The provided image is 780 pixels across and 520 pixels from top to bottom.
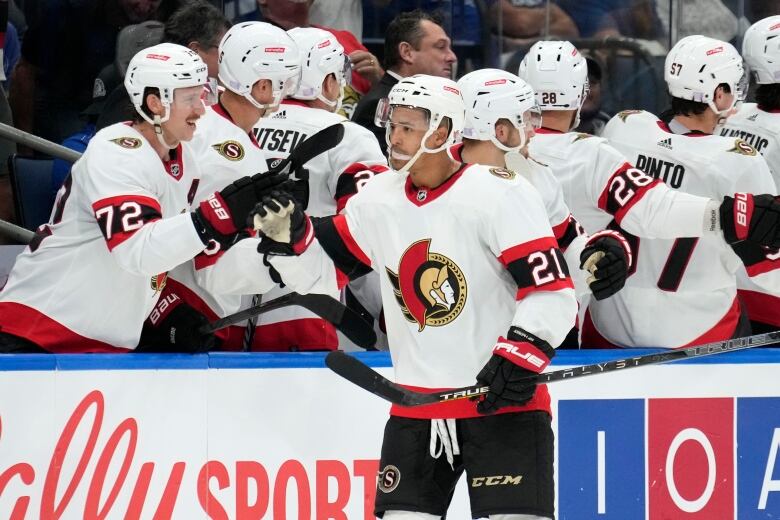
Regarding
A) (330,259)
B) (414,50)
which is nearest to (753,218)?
(330,259)

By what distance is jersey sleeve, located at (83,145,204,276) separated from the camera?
156 inches

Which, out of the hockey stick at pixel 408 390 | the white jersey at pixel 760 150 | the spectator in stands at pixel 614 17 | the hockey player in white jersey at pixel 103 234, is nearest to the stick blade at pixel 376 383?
the hockey stick at pixel 408 390

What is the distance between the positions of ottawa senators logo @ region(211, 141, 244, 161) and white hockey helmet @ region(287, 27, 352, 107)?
1.37ft

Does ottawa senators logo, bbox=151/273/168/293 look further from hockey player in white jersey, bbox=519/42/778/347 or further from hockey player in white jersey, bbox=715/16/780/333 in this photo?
hockey player in white jersey, bbox=715/16/780/333

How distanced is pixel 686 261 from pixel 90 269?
5.79 ft

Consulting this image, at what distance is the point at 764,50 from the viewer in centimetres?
500

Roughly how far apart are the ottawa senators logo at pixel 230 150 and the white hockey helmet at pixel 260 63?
17 cm

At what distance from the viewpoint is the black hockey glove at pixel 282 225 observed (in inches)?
139

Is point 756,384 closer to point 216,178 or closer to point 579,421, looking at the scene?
point 579,421

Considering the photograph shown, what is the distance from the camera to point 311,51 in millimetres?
4863

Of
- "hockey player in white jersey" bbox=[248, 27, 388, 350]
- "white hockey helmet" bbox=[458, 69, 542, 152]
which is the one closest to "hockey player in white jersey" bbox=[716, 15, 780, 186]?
"white hockey helmet" bbox=[458, 69, 542, 152]

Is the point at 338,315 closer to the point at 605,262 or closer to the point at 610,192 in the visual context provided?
the point at 605,262

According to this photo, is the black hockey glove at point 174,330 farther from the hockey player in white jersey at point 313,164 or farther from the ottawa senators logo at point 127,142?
the ottawa senators logo at point 127,142

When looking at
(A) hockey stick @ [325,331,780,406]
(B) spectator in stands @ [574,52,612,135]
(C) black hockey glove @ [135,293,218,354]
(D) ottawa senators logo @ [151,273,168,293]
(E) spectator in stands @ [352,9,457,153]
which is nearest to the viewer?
(A) hockey stick @ [325,331,780,406]
